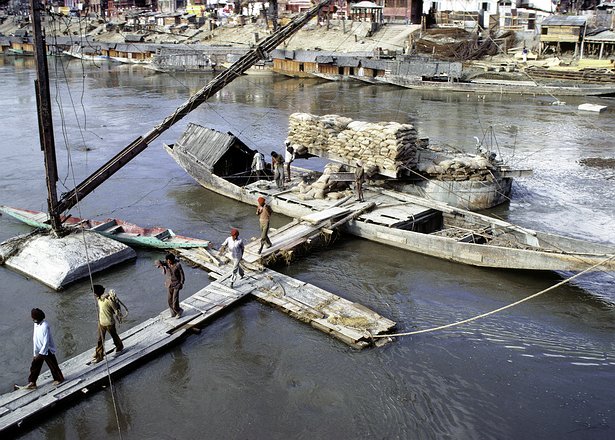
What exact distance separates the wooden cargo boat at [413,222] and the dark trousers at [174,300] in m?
6.01

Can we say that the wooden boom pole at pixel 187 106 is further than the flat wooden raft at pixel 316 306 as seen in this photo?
Yes

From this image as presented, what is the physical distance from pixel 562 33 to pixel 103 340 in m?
46.6

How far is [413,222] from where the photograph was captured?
608 inches

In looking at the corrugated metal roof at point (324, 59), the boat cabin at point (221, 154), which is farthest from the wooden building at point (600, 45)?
the boat cabin at point (221, 154)

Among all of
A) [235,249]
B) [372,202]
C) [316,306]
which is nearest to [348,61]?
[372,202]

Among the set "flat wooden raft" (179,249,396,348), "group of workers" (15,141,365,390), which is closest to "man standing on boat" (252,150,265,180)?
"group of workers" (15,141,365,390)

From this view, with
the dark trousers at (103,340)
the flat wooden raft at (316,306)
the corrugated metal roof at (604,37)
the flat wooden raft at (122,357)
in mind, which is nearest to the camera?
the flat wooden raft at (122,357)

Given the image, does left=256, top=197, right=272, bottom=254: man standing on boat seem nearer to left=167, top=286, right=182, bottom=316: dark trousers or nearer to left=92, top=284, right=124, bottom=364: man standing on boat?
left=167, top=286, right=182, bottom=316: dark trousers

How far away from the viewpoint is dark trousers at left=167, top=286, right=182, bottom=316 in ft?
35.8

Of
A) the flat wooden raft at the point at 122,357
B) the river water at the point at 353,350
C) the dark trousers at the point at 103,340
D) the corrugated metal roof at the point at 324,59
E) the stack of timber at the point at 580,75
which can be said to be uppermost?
the corrugated metal roof at the point at 324,59

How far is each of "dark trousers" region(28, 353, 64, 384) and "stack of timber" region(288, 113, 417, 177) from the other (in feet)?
34.3

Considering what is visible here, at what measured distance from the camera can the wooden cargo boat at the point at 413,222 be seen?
1289 centimetres

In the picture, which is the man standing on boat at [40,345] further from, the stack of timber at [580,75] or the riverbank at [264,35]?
the riverbank at [264,35]

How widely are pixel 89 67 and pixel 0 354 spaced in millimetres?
62108
